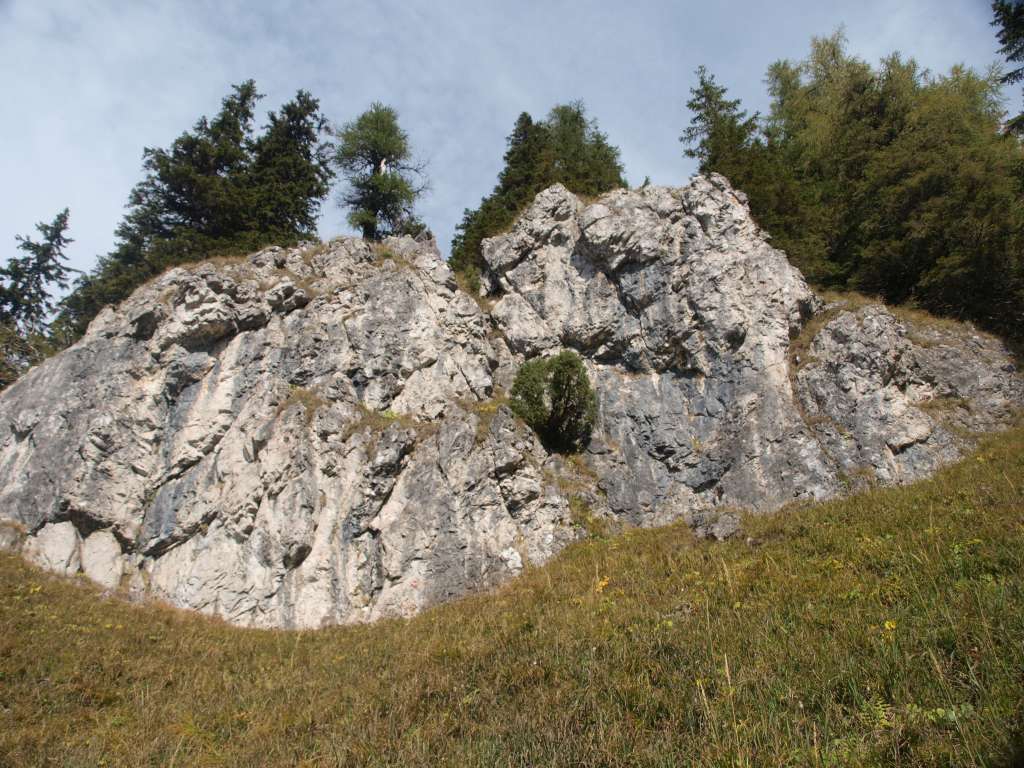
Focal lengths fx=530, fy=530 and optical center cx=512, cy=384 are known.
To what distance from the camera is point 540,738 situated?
4617mm

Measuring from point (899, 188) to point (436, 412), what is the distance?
61.2ft

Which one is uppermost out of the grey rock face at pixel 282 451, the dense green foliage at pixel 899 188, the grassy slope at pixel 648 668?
the dense green foliage at pixel 899 188

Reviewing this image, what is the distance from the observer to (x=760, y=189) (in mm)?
21359

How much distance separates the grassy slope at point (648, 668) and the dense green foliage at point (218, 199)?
15.8 metres

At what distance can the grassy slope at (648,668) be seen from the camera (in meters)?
4.06

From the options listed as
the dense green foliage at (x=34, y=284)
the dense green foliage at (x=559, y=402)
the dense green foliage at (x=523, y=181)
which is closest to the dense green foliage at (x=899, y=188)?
the dense green foliage at (x=523, y=181)

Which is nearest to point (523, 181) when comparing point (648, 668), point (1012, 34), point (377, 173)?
point (377, 173)

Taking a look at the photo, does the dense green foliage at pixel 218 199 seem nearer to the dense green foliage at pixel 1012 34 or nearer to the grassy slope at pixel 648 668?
the grassy slope at pixel 648 668

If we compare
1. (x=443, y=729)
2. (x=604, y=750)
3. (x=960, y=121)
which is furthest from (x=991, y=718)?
(x=960, y=121)

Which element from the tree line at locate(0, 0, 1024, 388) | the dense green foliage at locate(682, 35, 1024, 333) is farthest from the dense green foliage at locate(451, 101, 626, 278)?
the dense green foliage at locate(682, 35, 1024, 333)

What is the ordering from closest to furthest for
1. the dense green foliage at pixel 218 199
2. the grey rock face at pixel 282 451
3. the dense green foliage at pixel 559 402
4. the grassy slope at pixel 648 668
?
1. the grassy slope at pixel 648 668
2. the grey rock face at pixel 282 451
3. the dense green foliage at pixel 559 402
4. the dense green foliage at pixel 218 199

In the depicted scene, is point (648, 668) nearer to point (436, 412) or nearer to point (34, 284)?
point (436, 412)

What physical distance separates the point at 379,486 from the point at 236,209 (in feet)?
52.2

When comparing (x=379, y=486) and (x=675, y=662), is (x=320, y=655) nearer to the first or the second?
(x=379, y=486)
